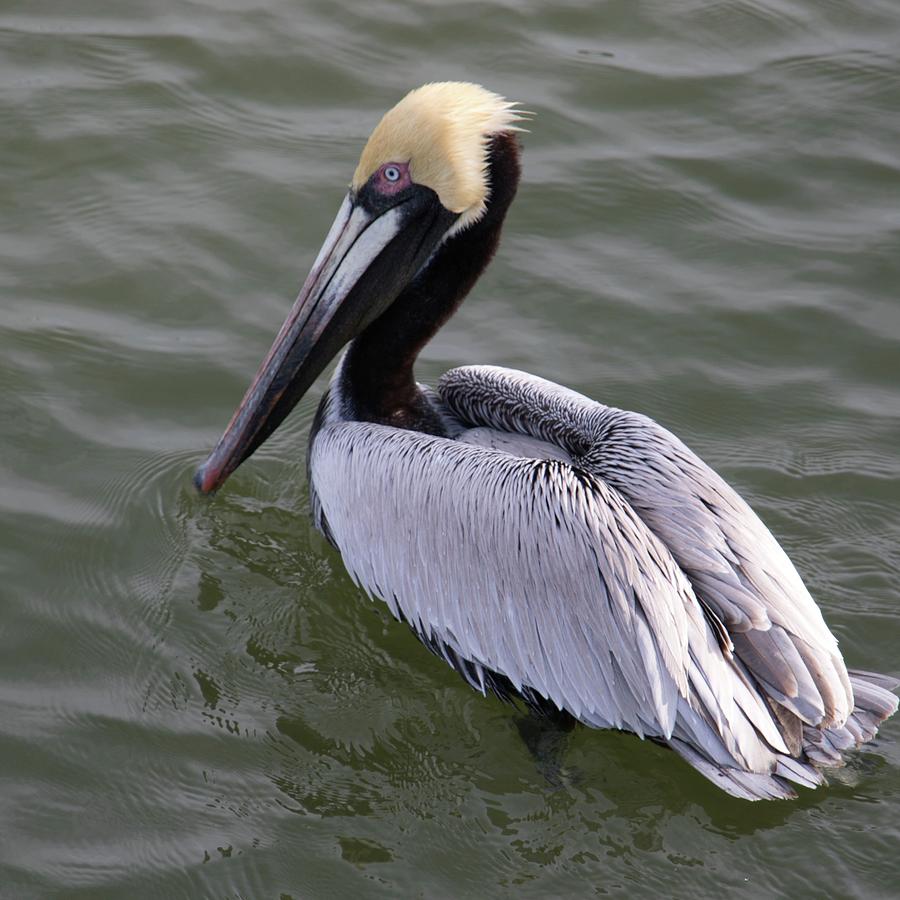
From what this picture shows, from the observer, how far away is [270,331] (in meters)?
5.08

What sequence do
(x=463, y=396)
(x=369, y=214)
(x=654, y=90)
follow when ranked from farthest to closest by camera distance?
(x=654, y=90), (x=463, y=396), (x=369, y=214)

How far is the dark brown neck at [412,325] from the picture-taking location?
13.5 feet

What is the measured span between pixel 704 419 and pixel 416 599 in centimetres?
162

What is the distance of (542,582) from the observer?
353 cm

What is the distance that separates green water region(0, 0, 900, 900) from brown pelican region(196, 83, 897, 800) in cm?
26

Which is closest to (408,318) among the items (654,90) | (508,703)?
(508,703)

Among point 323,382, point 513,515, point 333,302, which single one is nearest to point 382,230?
point 333,302

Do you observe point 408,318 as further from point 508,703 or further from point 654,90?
point 654,90

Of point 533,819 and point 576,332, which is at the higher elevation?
point 576,332

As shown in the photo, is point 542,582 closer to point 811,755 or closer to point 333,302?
point 811,755

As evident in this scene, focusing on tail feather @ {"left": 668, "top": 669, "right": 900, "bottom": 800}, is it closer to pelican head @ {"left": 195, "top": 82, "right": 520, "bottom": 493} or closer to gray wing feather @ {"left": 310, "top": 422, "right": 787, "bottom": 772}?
gray wing feather @ {"left": 310, "top": 422, "right": 787, "bottom": 772}

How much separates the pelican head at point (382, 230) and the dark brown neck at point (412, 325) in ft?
0.13

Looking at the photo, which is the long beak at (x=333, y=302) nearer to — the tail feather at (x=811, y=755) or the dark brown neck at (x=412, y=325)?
the dark brown neck at (x=412, y=325)

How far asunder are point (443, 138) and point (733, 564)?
1476 mm
